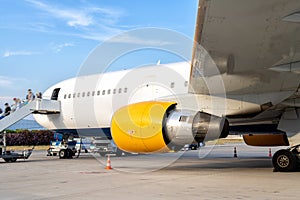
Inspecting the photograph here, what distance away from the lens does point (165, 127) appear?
11.1m

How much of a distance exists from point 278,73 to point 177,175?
13.0ft

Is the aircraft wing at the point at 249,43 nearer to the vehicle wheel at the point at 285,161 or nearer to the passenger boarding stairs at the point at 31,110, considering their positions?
the vehicle wheel at the point at 285,161

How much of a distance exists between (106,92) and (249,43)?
36.5ft

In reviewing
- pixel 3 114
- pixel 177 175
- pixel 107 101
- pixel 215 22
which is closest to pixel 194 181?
pixel 177 175

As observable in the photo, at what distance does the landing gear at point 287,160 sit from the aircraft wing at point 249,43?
86.2 inches

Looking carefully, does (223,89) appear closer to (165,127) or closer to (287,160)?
(165,127)

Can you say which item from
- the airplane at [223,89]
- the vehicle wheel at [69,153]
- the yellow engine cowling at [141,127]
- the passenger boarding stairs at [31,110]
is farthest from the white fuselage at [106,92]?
the yellow engine cowling at [141,127]

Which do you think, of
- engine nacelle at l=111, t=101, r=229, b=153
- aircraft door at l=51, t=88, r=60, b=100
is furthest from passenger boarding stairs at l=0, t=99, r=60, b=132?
engine nacelle at l=111, t=101, r=229, b=153

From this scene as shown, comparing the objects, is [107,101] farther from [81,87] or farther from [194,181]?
[194,181]

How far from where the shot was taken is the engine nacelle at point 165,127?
11.0m

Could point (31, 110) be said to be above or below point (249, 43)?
below

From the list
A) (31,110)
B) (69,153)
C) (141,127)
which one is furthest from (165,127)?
(31,110)

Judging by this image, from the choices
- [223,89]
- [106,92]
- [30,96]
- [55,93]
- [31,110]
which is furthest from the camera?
[30,96]

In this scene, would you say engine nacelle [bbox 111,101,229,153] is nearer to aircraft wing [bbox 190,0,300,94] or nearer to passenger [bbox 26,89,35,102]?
aircraft wing [bbox 190,0,300,94]
